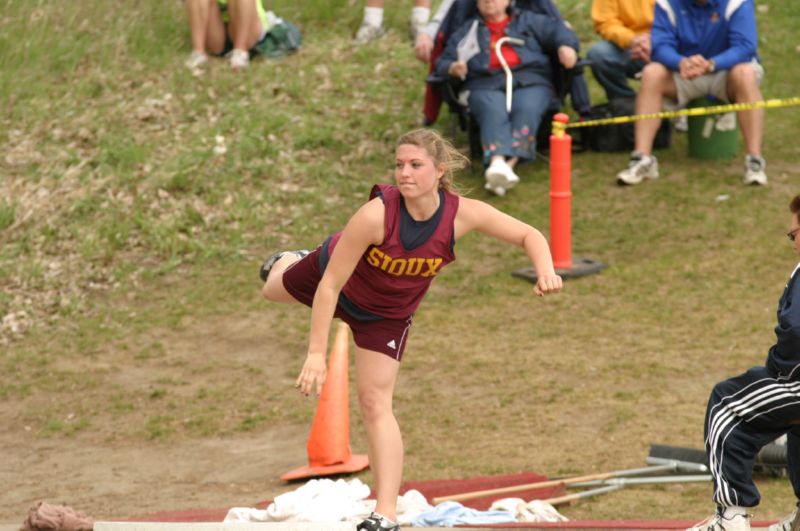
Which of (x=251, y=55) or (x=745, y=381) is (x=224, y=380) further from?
(x=251, y=55)

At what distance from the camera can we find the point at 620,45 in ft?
37.2

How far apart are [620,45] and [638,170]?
3.76 feet

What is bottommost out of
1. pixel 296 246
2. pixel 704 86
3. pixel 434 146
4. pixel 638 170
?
pixel 296 246

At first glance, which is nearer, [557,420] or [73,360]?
[557,420]

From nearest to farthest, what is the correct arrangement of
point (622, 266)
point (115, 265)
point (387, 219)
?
point (387, 219), point (622, 266), point (115, 265)

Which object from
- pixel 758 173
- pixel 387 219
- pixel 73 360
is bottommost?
pixel 73 360

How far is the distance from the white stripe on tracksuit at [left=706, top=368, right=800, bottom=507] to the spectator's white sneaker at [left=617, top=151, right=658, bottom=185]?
6.27 metres

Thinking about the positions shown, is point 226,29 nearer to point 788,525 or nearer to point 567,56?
point 567,56

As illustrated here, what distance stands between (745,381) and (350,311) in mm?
1673

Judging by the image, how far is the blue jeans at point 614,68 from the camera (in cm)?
1134

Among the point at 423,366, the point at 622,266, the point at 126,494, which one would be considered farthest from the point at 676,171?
the point at 126,494

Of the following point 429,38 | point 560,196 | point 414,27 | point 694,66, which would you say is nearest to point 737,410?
point 560,196

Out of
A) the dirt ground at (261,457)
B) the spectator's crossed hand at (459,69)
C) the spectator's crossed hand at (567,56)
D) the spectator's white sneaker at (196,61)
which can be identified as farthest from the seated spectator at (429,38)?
the dirt ground at (261,457)

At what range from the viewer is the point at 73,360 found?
9078 millimetres
